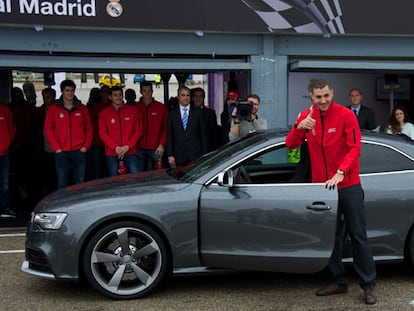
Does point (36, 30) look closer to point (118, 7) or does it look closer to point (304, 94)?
point (118, 7)

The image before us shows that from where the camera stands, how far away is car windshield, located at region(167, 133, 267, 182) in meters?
4.89

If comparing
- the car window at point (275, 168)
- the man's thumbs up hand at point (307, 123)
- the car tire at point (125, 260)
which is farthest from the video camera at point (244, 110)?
the car tire at point (125, 260)

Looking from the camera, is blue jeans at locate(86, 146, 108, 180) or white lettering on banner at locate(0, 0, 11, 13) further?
blue jeans at locate(86, 146, 108, 180)

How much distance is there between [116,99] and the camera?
789cm

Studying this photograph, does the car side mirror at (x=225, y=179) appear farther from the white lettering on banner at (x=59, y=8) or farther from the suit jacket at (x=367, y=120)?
the white lettering on banner at (x=59, y=8)

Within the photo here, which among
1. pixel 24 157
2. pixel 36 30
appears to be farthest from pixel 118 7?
pixel 24 157

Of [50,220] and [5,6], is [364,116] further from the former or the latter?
[5,6]

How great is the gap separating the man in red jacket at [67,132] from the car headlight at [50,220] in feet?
10.1

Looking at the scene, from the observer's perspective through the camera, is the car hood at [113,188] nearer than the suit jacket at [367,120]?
Yes

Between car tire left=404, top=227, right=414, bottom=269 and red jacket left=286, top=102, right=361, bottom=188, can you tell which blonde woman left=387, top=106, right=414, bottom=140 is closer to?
car tire left=404, top=227, right=414, bottom=269

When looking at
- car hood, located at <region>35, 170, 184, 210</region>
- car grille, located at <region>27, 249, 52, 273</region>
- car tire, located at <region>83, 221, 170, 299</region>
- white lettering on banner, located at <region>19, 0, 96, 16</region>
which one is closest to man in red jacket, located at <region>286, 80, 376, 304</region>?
car hood, located at <region>35, 170, 184, 210</region>

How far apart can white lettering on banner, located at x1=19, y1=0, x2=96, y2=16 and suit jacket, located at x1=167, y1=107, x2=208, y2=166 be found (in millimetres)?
1882

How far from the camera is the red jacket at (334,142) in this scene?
438 cm

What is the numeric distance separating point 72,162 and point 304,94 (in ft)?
19.1
